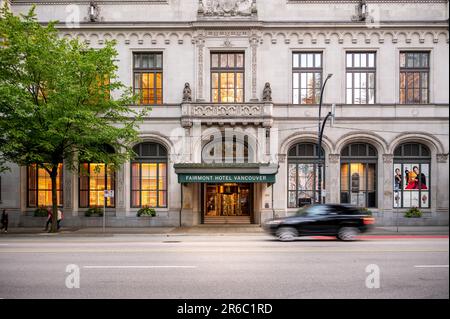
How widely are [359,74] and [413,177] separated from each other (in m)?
7.43

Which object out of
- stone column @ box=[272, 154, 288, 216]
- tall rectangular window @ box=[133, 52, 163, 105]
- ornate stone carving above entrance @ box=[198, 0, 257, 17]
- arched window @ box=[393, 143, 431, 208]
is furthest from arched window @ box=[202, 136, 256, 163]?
arched window @ box=[393, 143, 431, 208]

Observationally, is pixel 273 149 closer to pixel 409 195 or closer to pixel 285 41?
pixel 285 41

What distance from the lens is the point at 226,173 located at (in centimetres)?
2231

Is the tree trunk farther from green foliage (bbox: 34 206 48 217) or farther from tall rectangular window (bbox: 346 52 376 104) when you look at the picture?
tall rectangular window (bbox: 346 52 376 104)

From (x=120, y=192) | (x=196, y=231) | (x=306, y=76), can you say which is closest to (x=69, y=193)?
(x=120, y=192)

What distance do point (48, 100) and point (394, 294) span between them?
18.4 meters

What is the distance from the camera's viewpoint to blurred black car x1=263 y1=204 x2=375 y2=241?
1530cm

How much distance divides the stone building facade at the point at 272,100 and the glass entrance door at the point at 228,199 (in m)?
1.46

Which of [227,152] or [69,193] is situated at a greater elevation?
[227,152]

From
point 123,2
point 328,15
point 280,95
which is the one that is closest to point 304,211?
point 280,95

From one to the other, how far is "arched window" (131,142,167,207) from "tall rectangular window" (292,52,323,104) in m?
9.49

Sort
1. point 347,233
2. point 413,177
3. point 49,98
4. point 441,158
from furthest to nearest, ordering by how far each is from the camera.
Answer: point 413,177 → point 441,158 → point 49,98 → point 347,233

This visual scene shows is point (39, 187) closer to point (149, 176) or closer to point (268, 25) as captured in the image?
point (149, 176)

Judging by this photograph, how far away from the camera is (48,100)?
64.0 feet
